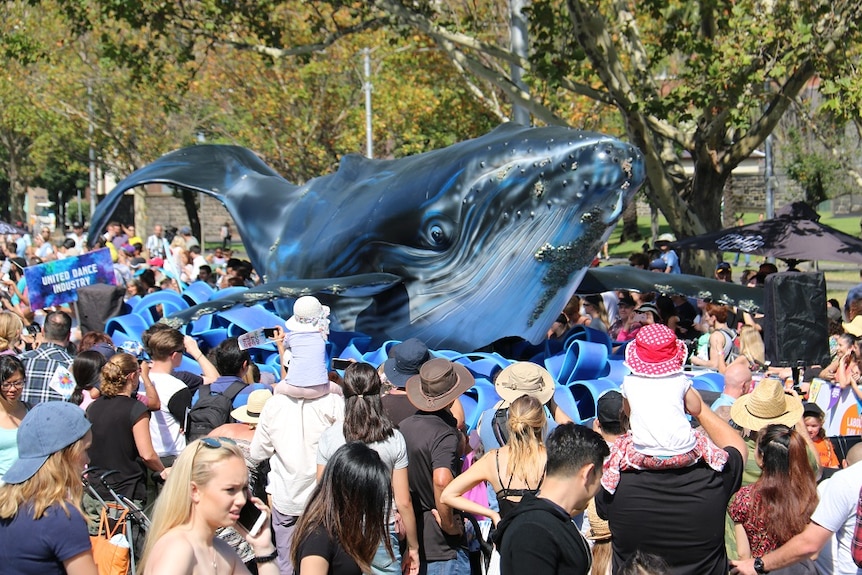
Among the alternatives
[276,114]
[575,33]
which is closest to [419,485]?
[575,33]

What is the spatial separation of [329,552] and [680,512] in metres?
1.50

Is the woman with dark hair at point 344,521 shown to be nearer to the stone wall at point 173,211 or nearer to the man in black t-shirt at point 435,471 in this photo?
the man in black t-shirt at point 435,471

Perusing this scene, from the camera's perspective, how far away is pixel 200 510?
392 cm

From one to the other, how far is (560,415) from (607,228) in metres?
3.93

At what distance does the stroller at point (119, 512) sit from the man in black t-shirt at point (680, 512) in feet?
8.05

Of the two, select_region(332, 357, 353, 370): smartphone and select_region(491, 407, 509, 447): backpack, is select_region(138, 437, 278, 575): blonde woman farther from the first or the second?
select_region(332, 357, 353, 370): smartphone

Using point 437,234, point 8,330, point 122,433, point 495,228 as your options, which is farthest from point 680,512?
point 437,234

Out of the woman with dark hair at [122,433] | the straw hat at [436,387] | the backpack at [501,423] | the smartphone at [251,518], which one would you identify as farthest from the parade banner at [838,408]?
the smartphone at [251,518]

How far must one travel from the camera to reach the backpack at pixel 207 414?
7.11m

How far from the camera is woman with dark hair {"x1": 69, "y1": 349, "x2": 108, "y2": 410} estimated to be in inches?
287

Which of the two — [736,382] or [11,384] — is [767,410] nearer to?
[736,382]

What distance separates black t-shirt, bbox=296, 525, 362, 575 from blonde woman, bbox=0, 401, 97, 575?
842mm

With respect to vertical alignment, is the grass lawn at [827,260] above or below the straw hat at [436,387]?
below

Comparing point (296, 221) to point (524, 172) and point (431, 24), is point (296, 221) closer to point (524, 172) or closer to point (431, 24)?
point (524, 172)
